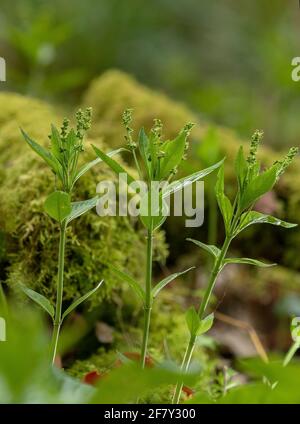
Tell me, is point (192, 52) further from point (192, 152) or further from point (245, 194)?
point (245, 194)

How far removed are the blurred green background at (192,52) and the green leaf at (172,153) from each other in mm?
2525

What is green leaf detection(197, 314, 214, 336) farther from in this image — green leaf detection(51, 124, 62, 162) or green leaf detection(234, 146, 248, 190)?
green leaf detection(51, 124, 62, 162)

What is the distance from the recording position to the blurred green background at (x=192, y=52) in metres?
3.83

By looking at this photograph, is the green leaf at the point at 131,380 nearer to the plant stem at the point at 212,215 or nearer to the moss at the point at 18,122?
the moss at the point at 18,122

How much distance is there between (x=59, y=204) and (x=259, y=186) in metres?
0.27

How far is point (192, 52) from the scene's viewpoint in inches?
198

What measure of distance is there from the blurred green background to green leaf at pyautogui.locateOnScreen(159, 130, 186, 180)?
8.28 feet

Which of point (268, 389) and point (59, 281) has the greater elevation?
point (59, 281)

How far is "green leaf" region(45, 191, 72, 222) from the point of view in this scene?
0.80 metres

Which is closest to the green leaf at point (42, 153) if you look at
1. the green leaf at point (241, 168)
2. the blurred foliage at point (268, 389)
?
the green leaf at point (241, 168)

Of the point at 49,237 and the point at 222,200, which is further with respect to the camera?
the point at 49,237

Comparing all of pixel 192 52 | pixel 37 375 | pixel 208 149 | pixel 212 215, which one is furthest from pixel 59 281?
pixel 192 52

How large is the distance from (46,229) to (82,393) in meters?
0.68

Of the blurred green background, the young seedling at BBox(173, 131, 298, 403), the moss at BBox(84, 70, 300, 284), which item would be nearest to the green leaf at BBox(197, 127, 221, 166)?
the moss at BBox(84, 70, 300, 284)
